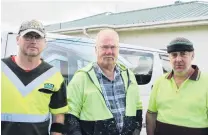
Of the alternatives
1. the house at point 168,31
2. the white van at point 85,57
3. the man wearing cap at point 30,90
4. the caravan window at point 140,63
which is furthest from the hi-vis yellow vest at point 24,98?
the house at point 168,31

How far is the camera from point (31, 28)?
2.52 m

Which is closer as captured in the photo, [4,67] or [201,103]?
[4,67]

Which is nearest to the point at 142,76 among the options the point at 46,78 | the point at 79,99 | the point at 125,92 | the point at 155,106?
the point at 155,106

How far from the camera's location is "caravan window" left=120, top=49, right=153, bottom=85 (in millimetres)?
4718

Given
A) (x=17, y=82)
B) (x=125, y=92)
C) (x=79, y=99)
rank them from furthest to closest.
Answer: (x=125, y=92) < (x=79, y=99) < (x=17, y=82)

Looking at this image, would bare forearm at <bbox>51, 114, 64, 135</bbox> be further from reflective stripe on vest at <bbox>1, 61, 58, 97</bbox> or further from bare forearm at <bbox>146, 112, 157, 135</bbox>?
bare forearm at <bbox>146, 112, 157, 135</bbox>

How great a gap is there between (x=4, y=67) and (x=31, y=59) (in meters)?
0.20

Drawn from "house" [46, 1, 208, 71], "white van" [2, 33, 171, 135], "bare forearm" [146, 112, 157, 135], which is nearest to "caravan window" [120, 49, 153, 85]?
"white van" [2, 33, 171, 135]

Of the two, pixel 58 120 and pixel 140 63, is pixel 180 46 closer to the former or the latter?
pixel 58 120

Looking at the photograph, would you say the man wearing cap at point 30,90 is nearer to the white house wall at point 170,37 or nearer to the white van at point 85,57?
the white van at point 85,57

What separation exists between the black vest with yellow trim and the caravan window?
2.22m

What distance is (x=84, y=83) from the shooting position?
9.38ft

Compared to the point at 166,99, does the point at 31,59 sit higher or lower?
higher

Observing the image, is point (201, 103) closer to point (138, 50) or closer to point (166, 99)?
point (166, 99)
